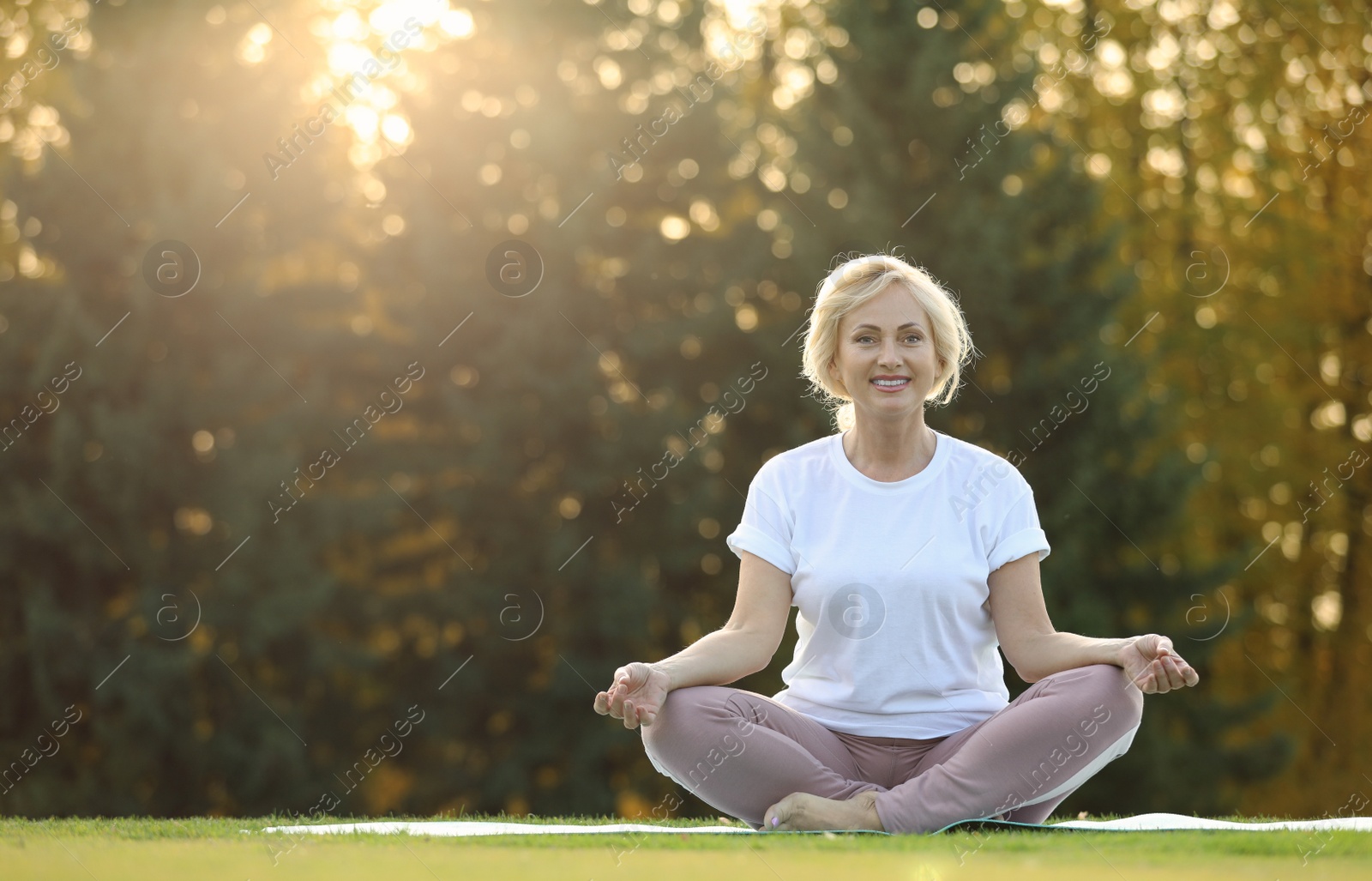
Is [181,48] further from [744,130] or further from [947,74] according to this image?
[947,74]

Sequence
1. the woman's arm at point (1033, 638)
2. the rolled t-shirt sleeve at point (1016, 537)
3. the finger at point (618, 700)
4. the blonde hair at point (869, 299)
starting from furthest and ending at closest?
the blonde hair at point (869, 299) < the rolled t-shirt sleeve at point (1016, 537) < the woman's arm at point (1033, 638) < the finger at point (618, 700)

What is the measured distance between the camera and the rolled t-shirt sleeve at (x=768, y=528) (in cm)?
427

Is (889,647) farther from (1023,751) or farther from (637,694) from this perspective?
(637,694)

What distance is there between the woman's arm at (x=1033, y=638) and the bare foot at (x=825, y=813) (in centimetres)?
61

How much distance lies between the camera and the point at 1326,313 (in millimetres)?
18344

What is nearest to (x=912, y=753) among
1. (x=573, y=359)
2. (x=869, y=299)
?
(x=869, y=299)

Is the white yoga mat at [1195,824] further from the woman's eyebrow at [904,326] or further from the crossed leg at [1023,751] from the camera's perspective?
the woman's eyebrow at [904,326]

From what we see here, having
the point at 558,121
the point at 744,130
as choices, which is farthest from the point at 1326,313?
the point at 558,121

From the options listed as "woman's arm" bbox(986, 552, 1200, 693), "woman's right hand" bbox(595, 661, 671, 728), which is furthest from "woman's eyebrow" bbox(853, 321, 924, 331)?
"woman's right hand" bbox(595, 661, 671, 728)

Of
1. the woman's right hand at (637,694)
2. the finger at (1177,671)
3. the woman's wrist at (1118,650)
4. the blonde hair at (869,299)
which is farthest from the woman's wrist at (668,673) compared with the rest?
the finger at (1177,671)

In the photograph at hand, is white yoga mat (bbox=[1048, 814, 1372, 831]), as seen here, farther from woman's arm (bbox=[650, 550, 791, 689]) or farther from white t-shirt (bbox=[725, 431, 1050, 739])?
woman's arm (bbox=[650, 550, 791, 689])

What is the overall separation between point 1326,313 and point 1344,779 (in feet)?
19.3

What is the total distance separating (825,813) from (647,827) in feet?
2.17

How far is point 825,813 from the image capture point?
377cm
